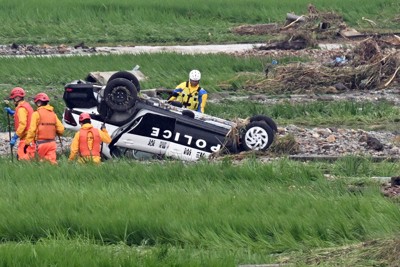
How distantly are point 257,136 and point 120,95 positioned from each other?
7.47 ft

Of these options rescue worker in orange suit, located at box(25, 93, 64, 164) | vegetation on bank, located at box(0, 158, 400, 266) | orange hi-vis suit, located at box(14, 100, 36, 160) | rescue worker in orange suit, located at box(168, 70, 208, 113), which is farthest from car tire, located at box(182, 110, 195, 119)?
vegetation on bank, located at box(0, 158, 400, 266)

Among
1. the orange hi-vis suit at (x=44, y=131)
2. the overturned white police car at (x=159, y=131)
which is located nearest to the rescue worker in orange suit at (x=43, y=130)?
the orange hi-vis suit at (x=44, y=131)

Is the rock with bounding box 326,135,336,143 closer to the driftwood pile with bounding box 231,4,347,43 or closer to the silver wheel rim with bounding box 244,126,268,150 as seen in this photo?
the silver wheel rim with bounding box 244,126,268,150

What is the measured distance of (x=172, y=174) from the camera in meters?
16.6

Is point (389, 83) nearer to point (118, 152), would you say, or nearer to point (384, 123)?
point (384, 123)

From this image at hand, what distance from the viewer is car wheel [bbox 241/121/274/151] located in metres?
20.3

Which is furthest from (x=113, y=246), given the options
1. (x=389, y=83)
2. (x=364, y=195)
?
(x=389, y=83)

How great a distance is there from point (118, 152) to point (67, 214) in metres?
6.31

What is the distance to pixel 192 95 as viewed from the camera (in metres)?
22.3

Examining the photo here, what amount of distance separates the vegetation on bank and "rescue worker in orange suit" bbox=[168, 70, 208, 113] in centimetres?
565

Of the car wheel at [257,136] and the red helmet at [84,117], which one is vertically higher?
the red helmet at [84,117]

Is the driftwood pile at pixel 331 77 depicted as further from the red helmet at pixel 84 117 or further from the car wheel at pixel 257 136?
the red helmet at pixel 84 117

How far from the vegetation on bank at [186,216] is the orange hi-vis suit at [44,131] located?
2.68m

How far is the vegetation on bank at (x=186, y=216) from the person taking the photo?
12.3m
